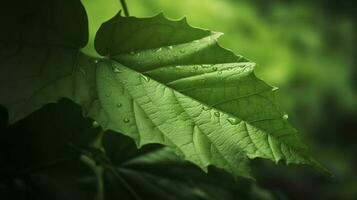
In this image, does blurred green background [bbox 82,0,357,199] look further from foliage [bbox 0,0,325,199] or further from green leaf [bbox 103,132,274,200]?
foliage [bbox 0,0,325,199]

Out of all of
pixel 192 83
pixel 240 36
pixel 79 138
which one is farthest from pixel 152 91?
pixel 240 36

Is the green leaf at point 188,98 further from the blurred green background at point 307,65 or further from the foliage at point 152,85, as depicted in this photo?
the blurred green background at point 307,65

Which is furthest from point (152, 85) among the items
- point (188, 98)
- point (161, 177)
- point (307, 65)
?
point (307, 65)

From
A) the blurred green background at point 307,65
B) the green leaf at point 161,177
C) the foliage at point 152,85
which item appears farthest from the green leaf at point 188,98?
the blurred green background at point 307,65

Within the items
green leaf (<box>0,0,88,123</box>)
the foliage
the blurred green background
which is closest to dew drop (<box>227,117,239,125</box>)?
the foliage

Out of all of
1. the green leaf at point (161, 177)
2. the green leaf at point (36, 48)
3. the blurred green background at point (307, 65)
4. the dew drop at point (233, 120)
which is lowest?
the blurred green background at point (307, 65)

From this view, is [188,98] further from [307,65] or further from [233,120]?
[307,65]

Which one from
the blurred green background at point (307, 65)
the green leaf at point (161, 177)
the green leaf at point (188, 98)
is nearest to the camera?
the green leaf at point (188, 98)
